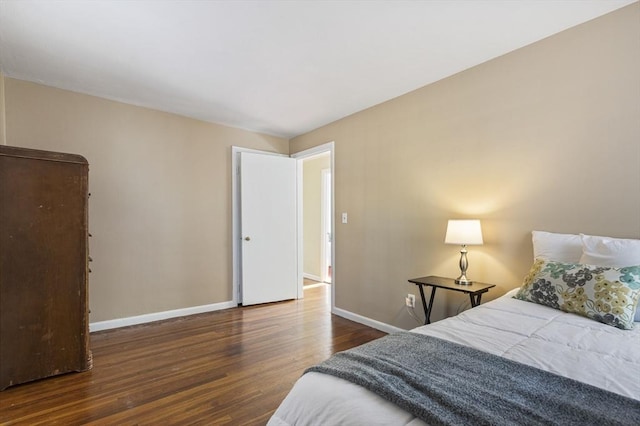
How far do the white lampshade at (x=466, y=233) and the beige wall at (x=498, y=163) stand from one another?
0.20 meters

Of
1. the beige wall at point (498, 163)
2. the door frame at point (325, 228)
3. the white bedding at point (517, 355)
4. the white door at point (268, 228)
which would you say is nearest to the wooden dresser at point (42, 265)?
the white door at point (268, 228)

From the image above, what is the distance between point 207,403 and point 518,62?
3202 mm

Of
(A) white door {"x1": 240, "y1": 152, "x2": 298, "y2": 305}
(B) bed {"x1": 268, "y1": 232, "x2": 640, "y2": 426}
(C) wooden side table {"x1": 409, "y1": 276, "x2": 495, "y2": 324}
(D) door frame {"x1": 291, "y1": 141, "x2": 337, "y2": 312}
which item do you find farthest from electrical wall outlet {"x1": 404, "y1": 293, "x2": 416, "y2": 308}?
(A) white door {"x1": 240, "y1": 152, "x2": 298, "y2": 305}

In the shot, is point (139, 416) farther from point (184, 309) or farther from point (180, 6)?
point (180, 6)

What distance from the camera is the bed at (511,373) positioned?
0.82 meters

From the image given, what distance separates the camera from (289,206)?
4605 millimetres

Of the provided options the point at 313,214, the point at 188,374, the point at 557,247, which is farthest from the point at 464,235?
the point at 313,214

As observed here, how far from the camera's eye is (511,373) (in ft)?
3.35

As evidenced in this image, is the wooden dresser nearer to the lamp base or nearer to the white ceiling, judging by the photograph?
the white ceiling

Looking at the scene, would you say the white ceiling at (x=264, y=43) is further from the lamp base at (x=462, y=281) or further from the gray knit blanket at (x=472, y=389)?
the gray knit blanket at (x=472, y=389)

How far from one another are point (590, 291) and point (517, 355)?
2.46 ft

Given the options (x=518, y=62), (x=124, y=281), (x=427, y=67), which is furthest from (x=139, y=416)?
(x=518, y=62)

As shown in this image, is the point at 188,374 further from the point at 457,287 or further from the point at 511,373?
the point at 511,373

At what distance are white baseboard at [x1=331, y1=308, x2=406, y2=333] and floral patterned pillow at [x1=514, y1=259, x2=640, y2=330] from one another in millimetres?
1622
